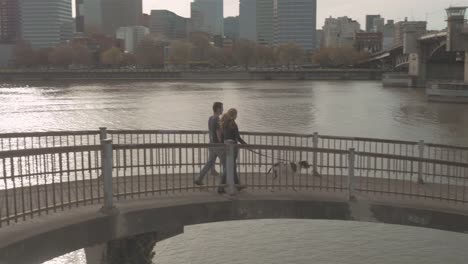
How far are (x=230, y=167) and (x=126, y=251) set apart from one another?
222 cm

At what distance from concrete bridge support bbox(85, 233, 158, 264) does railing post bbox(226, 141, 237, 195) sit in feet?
5.21

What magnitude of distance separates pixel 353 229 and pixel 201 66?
15973 cm

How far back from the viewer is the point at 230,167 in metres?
9.21

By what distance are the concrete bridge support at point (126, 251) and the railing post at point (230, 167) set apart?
159 cm

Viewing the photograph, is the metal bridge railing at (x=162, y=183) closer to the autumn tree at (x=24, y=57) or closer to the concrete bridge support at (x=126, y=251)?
the concrete bridge support at (x=126, y=251)

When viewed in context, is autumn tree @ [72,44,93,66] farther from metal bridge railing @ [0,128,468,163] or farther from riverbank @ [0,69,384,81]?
metal bridge railing @ [0,128,468,163]

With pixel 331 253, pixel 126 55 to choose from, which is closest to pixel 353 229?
pixel 331 253

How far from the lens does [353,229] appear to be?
1496 cm

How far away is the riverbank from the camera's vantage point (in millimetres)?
135375

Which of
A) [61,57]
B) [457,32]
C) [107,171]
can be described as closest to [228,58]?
[61,57]

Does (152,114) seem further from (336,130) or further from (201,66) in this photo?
(201,66)

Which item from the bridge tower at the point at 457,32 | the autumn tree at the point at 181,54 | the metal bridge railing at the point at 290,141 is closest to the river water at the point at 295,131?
the metal bridge railing at the point at 290,141

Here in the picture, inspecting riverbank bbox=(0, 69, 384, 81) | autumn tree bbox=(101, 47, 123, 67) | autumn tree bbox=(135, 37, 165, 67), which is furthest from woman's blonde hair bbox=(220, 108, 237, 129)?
autumn tree bbox=(101, 47, 123, 67)

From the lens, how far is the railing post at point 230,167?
914 centimetres
